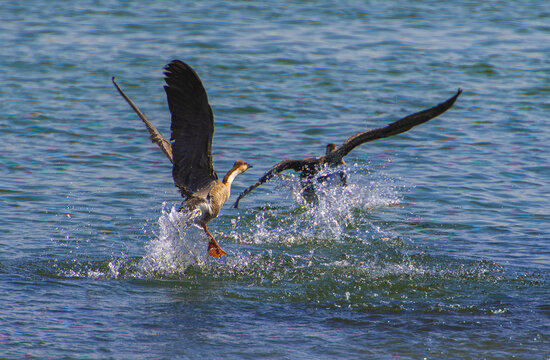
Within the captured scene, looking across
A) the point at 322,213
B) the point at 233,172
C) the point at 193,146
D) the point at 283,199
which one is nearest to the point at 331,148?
the point at 283,199

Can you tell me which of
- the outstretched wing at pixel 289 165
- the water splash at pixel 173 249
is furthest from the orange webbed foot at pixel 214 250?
the outstretched wing at pixel 289 165

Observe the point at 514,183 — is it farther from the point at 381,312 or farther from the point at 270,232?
the point at 381,312

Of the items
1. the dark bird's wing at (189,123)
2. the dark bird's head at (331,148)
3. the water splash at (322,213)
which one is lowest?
the water splash at (322,213)

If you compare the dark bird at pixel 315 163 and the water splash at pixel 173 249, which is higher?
the dark bird at pixel 315 163

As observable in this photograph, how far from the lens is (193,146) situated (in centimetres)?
797

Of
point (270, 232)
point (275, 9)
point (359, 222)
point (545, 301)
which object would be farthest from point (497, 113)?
point (275, 9)

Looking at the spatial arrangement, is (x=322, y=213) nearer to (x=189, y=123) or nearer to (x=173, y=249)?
(x=173, y=249)

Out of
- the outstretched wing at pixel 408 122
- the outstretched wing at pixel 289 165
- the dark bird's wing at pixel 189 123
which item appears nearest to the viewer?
the outstretched wing at pixel 408 122

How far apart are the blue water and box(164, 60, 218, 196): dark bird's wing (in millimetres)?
590

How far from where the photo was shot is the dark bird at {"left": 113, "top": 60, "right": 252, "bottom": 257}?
752 cm

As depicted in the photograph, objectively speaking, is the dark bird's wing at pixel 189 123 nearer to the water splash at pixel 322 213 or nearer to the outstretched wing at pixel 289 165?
the water splash at pixel 322 213

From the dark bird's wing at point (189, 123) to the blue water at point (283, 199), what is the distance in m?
0.59

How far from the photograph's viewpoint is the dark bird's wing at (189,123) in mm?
7500

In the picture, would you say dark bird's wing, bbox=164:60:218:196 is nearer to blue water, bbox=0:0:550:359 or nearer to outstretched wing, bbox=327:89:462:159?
blue water, bbox=0:0:550:359
